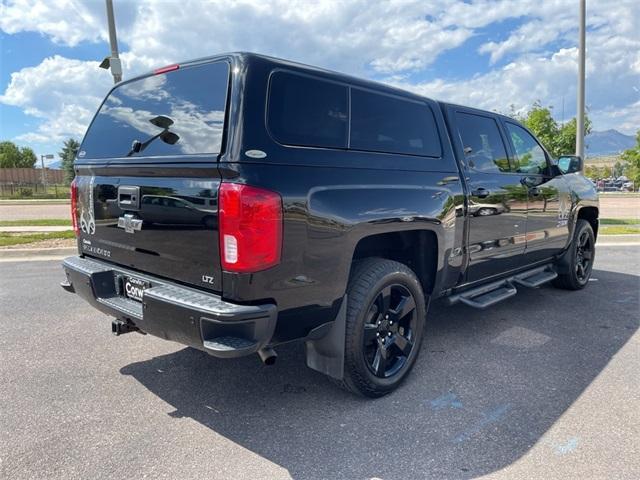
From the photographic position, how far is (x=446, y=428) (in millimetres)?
2732

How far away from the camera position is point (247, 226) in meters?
2.32

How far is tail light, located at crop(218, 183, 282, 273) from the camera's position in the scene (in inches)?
91.1

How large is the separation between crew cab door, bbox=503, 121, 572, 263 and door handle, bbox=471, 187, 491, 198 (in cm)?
75

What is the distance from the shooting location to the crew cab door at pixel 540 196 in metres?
4.69

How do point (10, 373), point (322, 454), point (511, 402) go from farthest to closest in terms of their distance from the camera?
point (10, 373) → point (511, 402) → point (322, 454)

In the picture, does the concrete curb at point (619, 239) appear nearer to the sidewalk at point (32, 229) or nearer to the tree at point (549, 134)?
the tree at point (549, 134)

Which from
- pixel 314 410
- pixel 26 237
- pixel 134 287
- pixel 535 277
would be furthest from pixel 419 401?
pixel 26 237

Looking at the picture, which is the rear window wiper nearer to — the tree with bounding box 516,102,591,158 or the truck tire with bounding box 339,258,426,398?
the truck tire with bounding box 339,258,426,398

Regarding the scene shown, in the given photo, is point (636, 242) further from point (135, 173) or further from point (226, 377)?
point (135, 173)

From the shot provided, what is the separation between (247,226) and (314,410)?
1.34 meters

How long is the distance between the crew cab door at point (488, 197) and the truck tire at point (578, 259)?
1.41 meters

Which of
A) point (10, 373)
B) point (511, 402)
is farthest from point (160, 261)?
point (511, 402)

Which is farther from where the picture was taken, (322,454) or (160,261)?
(160,261)

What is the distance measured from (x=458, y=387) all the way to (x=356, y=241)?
4.34 feet
